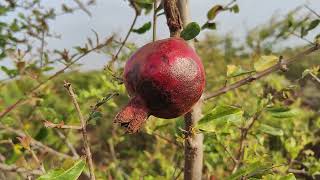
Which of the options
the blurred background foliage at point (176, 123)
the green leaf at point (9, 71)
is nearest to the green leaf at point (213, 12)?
the blurred background foliage at point (176, 123)

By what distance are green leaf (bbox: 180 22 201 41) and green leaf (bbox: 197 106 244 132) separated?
0.14 metres

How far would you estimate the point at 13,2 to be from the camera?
2236 mm

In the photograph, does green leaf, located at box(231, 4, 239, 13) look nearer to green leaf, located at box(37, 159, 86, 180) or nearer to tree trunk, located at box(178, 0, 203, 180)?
tree trunk, located at box(178, 0, 203, 180)

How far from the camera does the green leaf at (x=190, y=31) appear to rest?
2.70 feet

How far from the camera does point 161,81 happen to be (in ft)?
2.39

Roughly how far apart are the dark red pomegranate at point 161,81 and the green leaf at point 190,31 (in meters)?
0.05

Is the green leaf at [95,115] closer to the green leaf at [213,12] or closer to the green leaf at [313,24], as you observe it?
the green leaf at [213,12]

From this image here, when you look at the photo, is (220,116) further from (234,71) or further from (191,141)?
(234,71)

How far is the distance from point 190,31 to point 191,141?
0.76ft

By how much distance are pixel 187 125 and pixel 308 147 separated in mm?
1634

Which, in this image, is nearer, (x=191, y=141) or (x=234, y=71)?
(x=191, y=141)

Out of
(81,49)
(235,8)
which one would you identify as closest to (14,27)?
(81,49)

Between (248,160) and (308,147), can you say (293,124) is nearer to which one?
(308,147)

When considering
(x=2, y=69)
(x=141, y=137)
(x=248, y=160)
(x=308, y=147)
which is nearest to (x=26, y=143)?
(x=248, y=160)
